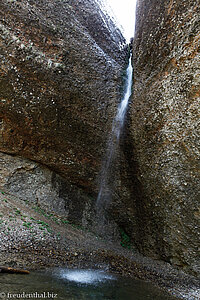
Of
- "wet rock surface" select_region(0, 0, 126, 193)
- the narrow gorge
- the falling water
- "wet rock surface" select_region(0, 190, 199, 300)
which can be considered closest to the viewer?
"wet rock surface" select_region(0, 190, 199, 300)

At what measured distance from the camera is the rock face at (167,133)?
717 centimetres

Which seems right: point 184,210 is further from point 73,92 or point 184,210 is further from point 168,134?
point 73,92

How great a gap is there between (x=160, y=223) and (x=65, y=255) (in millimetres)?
3839

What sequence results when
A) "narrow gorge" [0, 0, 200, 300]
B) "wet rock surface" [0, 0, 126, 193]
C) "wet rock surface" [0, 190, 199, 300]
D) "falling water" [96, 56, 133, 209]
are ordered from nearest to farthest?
"wet rock surface" [0, 190, 199, 300]
"narrow gorge" [0, 0, 200, 300]
"wet rock surface" [0, 0, 126, 193]
"falling water" [96, 56, 133, 209]

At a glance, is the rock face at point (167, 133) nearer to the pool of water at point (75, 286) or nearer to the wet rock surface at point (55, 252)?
the wet rock surface at point (55, 252)

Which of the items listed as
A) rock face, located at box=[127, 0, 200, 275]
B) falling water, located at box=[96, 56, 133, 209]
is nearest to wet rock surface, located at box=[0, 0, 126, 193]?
falling water, located at box=[96, 56, 133, 209]

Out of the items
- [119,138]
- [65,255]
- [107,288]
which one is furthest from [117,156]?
[107,288]

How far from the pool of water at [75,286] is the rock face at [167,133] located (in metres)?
2.71

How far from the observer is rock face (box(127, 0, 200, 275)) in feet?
23.5

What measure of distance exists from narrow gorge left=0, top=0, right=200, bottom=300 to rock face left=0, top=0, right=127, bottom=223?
4 cm

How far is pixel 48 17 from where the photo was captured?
9.30 m

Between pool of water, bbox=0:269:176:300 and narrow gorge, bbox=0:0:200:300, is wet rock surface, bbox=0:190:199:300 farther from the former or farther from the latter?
pool of water, bbox=0:269:176:300

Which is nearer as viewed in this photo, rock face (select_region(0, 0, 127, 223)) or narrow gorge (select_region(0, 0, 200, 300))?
narrow gorge (select_region(0, 0, 200, 300))

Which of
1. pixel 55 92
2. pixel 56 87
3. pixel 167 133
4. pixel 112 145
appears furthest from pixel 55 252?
pixel 56 87
